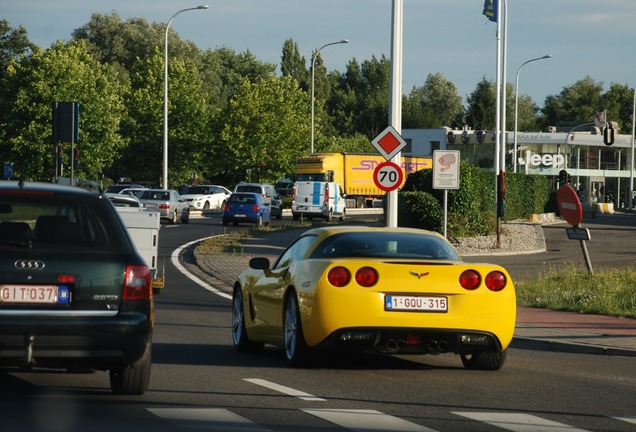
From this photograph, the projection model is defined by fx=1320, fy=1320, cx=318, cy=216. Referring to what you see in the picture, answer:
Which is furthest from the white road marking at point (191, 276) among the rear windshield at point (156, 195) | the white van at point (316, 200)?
the white van at point (316, 200)

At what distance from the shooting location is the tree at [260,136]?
93.4m

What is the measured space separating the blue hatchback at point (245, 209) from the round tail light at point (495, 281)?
142ft

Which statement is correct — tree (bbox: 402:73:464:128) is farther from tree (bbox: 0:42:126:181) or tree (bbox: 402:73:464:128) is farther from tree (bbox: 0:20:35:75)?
tree (bbox: 0:42:126:181)

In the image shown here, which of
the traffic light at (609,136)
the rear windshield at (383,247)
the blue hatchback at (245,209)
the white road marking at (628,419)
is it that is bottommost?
the white road marking at (628,419)

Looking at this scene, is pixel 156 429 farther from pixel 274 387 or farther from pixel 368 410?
pixel 274 387

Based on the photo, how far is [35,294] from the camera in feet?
29.0

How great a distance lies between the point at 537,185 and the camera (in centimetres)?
6869

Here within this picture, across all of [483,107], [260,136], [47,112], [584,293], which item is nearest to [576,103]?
[483,107]

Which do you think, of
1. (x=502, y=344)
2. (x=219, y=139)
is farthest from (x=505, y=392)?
(x=219, y=139)

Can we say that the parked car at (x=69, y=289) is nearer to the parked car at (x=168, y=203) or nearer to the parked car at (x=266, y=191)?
the parked car at (x=168, y=203)

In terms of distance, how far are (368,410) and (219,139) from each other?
84.9 m

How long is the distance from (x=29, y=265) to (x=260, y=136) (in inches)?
3373

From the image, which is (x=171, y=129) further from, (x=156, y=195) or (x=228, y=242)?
(x=228, y=242)

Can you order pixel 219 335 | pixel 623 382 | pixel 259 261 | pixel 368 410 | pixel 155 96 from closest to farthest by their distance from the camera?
pixel 368 410
pixel 623 382
pixel 259 261
pixel 219 335
pixel 155 96
